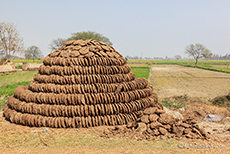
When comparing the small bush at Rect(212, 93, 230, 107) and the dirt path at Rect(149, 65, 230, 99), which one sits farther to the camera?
the dirt path at Rect(149, 65, 230, 99)

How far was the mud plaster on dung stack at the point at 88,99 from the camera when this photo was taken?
724cm

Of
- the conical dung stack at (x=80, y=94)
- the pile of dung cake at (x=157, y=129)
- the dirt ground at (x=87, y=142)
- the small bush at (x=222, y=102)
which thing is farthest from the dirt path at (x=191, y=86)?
the dirt ground at (x=87, y=142)

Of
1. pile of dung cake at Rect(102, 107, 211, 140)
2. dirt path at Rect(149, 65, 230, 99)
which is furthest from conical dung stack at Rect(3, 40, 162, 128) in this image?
dirt path at Rect(149, 65, 230, 99)

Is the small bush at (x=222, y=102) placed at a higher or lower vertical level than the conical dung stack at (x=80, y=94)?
lower

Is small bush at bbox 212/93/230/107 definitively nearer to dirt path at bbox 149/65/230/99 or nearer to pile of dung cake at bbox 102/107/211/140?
dirt path at bbox 149/65/230/99

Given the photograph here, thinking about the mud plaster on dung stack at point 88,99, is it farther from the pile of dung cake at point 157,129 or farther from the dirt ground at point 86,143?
the dirt ground at point 86,143

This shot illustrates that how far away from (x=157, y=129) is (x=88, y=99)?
2.81 meters

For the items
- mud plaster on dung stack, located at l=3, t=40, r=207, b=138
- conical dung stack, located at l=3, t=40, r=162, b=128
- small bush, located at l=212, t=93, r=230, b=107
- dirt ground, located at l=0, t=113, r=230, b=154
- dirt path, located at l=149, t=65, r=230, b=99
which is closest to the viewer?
dirt ground, located at l=0, t=113, r=230, b=154

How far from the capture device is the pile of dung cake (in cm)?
665

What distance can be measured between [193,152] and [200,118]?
17.9 feet

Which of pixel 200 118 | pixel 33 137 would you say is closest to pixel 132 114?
pixel 33 137

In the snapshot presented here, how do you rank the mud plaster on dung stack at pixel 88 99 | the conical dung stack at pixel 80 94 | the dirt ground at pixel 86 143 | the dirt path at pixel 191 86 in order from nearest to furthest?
the dirt ground at pixel 86 143
the mud plaster on dung stack at pixel 88 99
the conical dung stack at pixel 80 94
the dirt path at pixel 191 86

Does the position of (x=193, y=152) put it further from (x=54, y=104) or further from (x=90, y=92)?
(x=54, y=104)

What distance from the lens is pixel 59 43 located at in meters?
86.4
